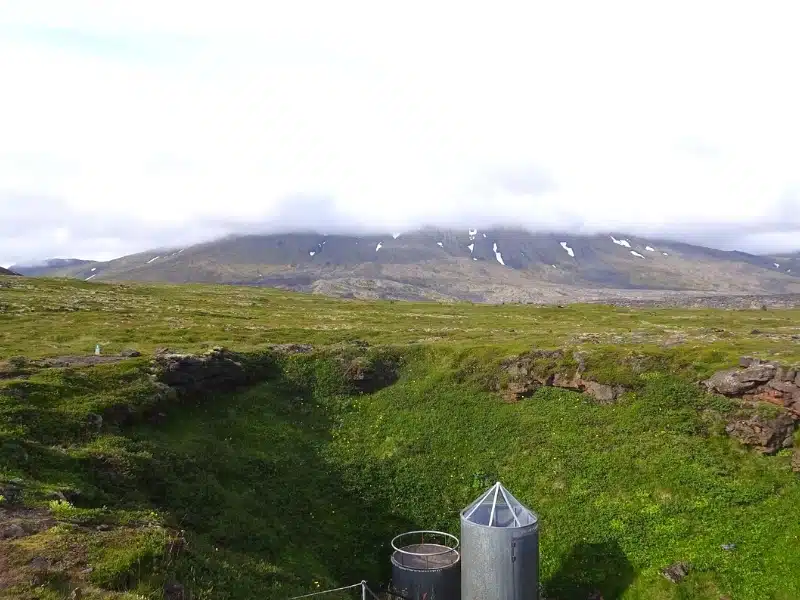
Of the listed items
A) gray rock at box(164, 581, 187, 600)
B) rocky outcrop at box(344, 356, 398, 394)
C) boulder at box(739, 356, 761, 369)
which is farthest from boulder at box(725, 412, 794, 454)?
gray rock at box(164, 581, 187, 600)

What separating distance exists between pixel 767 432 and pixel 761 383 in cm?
359

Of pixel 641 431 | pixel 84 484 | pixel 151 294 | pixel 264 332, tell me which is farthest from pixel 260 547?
pixel 151 294

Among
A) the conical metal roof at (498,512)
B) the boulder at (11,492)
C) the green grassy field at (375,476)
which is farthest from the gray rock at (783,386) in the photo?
the boulder at (11,492)

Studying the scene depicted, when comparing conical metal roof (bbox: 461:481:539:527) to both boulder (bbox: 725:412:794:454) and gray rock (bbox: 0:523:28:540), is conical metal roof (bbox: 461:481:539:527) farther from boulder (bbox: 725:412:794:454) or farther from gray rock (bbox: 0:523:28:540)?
gray rock (bbox: 0:523:28:540)

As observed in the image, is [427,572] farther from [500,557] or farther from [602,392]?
[602,392]

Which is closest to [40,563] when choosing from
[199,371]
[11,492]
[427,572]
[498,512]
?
[11,492]

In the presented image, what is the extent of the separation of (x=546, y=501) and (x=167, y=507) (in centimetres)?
1892

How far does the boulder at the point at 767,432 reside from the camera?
97.5 feet

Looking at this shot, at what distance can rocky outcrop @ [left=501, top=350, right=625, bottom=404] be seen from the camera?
3666 cm

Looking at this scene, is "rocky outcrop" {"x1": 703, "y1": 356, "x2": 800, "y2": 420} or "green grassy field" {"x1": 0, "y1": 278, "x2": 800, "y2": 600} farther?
"rocky outcrop" {"x1": 703, "y1": 356, "x2": 800, "y2": 420}

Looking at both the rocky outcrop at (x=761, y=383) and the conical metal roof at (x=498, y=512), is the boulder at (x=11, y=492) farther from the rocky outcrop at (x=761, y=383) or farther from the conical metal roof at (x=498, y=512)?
the rocky outcrop at (x=761, y=383)

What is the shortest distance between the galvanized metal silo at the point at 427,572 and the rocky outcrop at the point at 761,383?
63.3ft

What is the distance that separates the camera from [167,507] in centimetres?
2422

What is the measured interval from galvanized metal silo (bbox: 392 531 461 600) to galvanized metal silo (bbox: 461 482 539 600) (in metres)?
1.30
